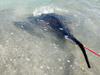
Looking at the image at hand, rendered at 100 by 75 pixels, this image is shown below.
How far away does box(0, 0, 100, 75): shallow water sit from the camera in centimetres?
457

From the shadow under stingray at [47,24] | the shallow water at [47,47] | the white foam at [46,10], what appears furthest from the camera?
Result: the white foam at [46,10]

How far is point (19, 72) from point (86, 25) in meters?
4.92

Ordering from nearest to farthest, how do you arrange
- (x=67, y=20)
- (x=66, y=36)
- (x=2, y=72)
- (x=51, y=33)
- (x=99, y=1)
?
(x=2, y=72)
(x=66, y=36)
(x=51, y=33)
(x=67, y=20)
(x=99, y=1)

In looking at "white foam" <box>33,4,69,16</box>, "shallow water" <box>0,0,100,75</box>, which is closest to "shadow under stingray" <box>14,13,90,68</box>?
"shallow water" <box>0,0,100,75</box>

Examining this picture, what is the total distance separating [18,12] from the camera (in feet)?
30.8

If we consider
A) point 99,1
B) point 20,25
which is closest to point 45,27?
point 20,25

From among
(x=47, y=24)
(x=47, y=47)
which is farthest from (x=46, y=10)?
(x=47, y=47)

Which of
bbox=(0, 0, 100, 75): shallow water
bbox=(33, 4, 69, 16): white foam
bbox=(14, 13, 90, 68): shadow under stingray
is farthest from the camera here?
bbox=(33, 4, 69, 16): white foam

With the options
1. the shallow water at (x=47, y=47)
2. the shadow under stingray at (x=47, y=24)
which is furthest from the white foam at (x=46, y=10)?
the shadow under stingray at (x=47, y=24)

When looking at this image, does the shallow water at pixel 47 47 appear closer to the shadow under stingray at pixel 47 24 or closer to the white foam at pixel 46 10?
the shadow under stingray at pixel 47 24

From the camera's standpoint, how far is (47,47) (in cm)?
563

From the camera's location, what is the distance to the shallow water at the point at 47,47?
457 centimetres

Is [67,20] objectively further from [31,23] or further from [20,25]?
[20,25]

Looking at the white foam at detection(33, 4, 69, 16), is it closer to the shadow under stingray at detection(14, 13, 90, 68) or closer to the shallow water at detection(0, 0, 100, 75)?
the shallow water at detection(0, 0, 100, 75)
